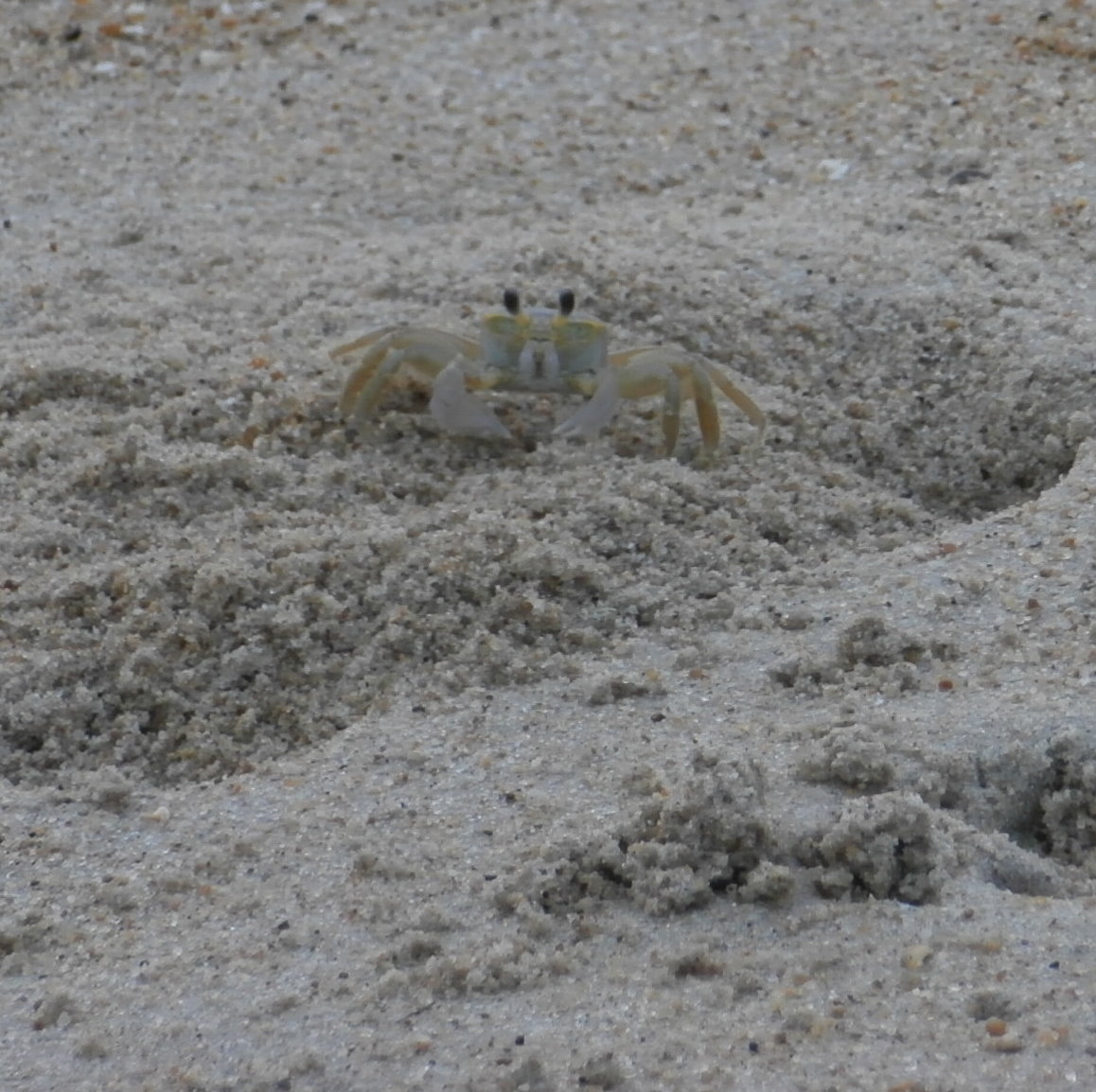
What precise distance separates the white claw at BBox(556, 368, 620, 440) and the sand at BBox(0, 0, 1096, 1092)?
5cm

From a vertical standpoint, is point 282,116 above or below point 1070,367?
above

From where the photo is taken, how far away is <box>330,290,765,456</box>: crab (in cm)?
355

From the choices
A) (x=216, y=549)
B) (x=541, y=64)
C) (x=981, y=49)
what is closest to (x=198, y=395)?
(x=216, y=549)

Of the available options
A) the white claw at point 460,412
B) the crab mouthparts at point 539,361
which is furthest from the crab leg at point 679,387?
the white claw at point 460,412

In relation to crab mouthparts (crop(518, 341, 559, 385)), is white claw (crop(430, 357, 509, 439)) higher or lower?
lower

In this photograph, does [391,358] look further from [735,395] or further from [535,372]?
[735,395]

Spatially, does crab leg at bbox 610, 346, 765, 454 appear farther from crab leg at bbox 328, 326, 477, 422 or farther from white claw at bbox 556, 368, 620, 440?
crab leg at bbox 328, 326, 477, 422

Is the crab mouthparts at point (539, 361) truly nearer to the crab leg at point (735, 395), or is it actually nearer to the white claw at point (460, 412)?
the white claw at point (460, 412)

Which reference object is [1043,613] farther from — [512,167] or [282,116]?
[282,116]

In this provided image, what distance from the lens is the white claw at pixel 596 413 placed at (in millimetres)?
3576

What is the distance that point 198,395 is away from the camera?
354cm

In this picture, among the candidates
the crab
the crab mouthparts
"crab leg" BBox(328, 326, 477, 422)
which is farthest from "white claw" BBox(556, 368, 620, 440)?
"crab leg" BBox(328, 326, 477, 422)

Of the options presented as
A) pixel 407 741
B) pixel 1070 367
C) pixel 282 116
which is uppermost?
pixel 282 116

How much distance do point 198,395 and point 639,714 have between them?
1426 millimetres
